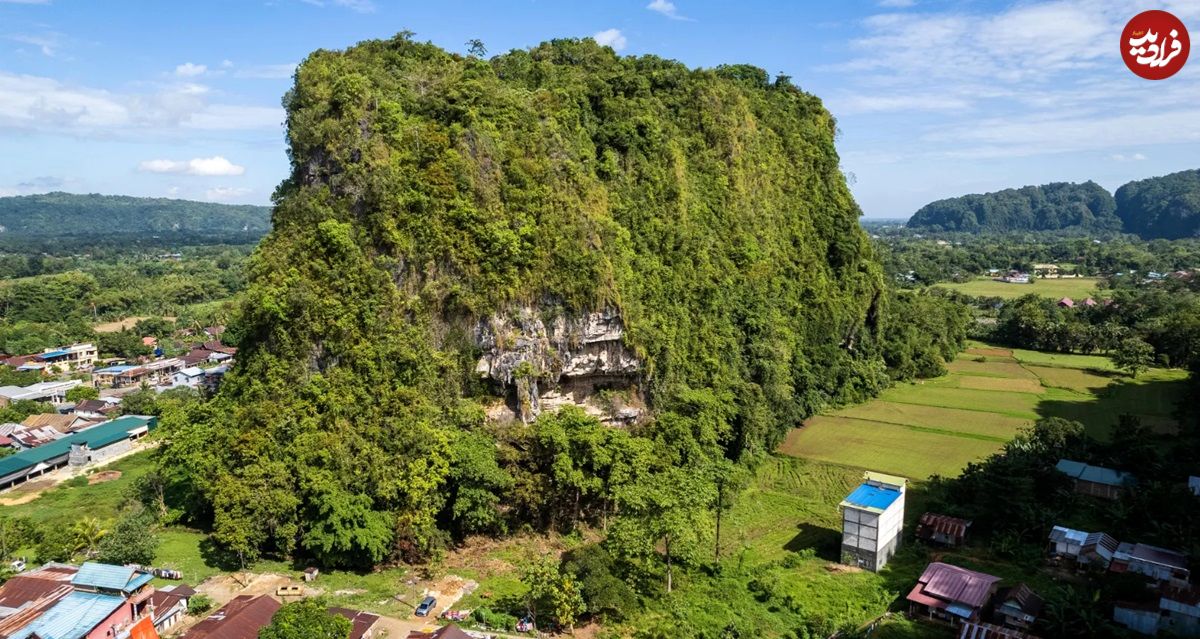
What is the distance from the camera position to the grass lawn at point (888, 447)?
37.9 metres

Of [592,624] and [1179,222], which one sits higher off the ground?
[1179,222]

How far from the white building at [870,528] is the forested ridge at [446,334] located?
5305 millimetres

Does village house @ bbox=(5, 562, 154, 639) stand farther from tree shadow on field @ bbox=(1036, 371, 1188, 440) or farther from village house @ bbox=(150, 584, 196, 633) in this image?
tree shadow on field @ bbox=(1036, 371, 1188, 440)

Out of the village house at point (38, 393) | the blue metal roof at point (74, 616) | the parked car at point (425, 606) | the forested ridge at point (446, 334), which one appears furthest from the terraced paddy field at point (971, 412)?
the village house at point (38, 393)

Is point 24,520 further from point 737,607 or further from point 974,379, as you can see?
point 974,379

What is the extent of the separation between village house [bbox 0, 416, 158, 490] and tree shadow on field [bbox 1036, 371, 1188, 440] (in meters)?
61.3

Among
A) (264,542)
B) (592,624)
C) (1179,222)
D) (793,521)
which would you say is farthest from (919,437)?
(1179,222)

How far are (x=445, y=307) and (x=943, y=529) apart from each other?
78.3 feet

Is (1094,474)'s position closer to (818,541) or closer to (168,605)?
(818,541)

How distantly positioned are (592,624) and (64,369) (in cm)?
6605

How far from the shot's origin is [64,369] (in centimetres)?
6550

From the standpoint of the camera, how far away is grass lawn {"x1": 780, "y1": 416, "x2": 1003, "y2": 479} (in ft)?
124

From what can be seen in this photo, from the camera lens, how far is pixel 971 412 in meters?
46.9

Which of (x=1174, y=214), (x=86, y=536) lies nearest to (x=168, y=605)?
(x=86, y=536)
